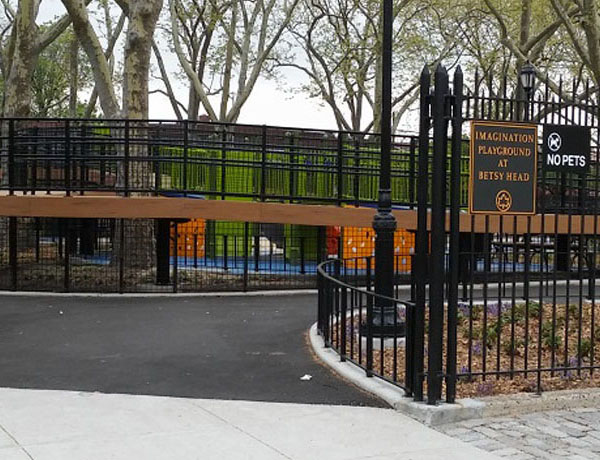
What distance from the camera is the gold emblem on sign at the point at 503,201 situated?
6.39 m

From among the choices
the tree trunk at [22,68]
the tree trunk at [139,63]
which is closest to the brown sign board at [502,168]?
the tree trunk at [139,63]

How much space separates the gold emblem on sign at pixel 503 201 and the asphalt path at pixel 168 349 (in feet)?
6.44

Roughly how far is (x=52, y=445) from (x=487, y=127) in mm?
4219

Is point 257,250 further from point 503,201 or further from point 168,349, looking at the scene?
point 503,201

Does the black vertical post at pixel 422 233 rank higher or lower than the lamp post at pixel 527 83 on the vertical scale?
lower

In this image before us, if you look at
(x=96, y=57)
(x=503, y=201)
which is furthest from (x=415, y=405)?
(x=96, y=57)

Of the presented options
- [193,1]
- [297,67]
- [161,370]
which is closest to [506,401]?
[161,370]

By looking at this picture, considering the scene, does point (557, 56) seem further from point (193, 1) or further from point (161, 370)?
point (161, 370)

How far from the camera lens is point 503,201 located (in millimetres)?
6402

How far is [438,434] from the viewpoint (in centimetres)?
571

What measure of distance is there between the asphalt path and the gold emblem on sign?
1.96 metres

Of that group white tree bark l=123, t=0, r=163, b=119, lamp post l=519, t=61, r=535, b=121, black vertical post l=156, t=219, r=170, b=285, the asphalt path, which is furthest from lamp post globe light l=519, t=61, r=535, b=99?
white tree bark l=123, t=0, r=163, b=119

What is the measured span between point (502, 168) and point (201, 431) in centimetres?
328

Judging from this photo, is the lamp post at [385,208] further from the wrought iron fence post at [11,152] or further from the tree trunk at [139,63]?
the tree trunk at [139,63]
